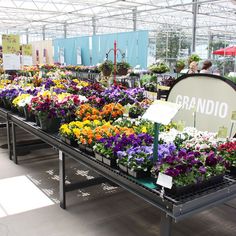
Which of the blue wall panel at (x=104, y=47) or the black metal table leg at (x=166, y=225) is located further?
the blue wall panel at (x=104, y=47)

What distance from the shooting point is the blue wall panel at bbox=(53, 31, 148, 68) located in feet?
38.1

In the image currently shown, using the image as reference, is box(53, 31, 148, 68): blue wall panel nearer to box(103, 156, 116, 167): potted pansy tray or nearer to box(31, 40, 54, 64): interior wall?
box(31, 40, 54, 64): interior wall

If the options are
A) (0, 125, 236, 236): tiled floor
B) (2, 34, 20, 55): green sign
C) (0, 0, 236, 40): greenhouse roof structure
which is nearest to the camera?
(0, 125, 236, 236): tiled floor

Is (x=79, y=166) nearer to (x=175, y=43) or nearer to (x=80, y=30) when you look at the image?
(x=175, y=43)

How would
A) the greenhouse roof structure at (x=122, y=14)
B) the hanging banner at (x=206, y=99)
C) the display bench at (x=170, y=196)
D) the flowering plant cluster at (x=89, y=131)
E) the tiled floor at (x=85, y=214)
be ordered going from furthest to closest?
the greenhouse roof structure at (x=122, y=14) → the hanging banner at (x=206, y=99) → the tiled floor at (x=85, y=214) → the flowering plant cluster at (x=89, y=131) → the display bench at (x=170, y=196)

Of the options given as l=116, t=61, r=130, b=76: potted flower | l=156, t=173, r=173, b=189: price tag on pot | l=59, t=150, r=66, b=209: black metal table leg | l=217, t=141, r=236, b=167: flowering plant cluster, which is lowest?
l=59, t=150, r=66, b=209: black metal table leg

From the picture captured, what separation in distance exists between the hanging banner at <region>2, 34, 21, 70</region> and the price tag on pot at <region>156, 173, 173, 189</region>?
213 inches

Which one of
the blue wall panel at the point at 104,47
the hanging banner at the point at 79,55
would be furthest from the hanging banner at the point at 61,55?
the hanging banner at the point at 79,55

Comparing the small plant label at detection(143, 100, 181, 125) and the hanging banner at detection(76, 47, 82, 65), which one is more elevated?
the hanging banner at detection(76, 47, 82, 65)

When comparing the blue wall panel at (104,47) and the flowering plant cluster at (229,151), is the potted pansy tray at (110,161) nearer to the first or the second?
the flowering plant cluster at (229,151)

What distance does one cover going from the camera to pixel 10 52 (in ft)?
21.7

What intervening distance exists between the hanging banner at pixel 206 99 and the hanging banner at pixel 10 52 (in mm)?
4196

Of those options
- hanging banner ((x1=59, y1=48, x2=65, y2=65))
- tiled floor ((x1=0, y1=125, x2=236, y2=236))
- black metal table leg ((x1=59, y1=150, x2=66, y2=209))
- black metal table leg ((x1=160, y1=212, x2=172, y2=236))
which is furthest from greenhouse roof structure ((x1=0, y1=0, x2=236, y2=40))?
black metal table leg ((x1=160, y1=212, x2=172, y2=236))

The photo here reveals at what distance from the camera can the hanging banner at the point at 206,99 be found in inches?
115
